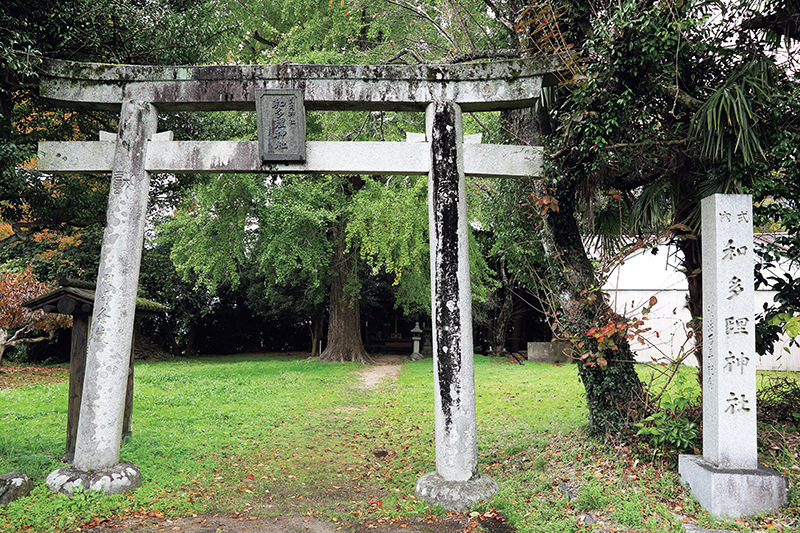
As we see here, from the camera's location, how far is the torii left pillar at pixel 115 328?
530cm

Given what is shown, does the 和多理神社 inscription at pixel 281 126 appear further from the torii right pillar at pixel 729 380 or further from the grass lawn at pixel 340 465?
the torii right pillar at pixel 729 380

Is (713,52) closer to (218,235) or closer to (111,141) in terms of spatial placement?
(111,141)

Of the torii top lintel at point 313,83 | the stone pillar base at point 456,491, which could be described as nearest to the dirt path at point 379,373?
the stone pillar base at point 456,491

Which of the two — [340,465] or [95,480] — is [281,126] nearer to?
[95,480]

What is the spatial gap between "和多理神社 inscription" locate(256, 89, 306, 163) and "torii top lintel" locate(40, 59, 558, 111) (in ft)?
0.40

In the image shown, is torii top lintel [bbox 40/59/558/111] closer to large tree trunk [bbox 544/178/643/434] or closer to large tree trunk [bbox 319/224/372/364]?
large tree trunk [bbox 544/178/643/434]

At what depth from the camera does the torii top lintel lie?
18.6 ft

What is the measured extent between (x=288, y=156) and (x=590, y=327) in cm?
409

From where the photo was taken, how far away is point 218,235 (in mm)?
15016

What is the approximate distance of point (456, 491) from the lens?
513 centimetres

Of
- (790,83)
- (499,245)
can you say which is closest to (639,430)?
(499,245)

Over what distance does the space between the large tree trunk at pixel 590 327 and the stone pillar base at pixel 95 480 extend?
205 inches

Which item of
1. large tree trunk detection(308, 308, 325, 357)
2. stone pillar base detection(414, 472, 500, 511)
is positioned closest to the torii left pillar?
stone pillar base detection(414, 472, 500, 511)

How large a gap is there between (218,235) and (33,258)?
7.40 metres
